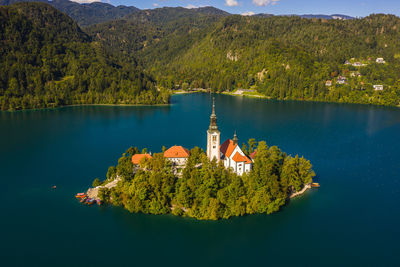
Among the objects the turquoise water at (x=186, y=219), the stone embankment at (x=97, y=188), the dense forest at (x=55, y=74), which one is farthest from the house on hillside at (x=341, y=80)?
the stone embankment at (x=97, y=188)

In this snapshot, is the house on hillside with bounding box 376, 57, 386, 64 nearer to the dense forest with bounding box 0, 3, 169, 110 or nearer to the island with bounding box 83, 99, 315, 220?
the dense forest with bounding box 0, 3, 169, 110

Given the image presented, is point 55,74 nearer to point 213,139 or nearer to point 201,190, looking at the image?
point 213,139

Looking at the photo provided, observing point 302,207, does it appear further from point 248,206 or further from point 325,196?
point 248,206

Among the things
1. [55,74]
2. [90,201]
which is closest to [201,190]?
[90,201]

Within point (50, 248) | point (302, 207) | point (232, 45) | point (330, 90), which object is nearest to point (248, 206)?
point (302, 207)

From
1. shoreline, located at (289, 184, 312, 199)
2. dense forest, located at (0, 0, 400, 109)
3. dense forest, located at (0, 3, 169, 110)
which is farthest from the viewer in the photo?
dense forest, located at (0, 0, 400, 109)

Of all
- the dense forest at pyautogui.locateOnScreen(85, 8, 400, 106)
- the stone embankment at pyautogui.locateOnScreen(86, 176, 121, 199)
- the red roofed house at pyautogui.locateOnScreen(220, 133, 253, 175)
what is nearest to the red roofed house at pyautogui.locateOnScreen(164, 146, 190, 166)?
the red roofed house at pyautogui.locateOnScreen(220, 133, 253, 175)

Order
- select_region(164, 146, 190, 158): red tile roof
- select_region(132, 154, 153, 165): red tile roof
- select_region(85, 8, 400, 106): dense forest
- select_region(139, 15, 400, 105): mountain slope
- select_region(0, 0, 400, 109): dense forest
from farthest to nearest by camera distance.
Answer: select_region(139, 15, 400, 105): mountain slope → select_region(85, 8, 400, 106): dense forest → select_region(0, 0, 400, 109): dense forest → select_region(164, 146, 190, 158): red tile roof → select_region(132, 154, 153, 165): red tile roof
